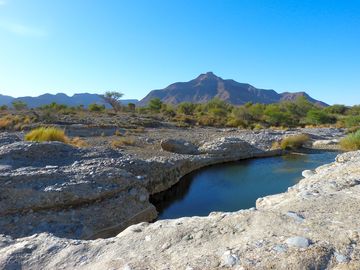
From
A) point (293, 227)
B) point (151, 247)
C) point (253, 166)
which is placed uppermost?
point (293, 227)

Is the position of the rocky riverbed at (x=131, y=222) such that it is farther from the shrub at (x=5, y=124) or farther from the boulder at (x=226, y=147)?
the shrub at (x=5, y=124)

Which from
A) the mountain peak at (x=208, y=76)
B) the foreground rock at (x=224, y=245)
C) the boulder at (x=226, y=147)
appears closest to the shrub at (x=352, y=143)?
the boulder at (x=226, y=147)

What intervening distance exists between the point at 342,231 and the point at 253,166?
46.6 feet

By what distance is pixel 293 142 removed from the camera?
78.7 ft

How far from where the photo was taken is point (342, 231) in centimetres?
473

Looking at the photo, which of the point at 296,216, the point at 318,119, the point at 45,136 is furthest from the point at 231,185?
the point at 318,119

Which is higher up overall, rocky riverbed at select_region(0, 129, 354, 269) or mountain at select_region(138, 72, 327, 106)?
mountain at select_region(138, 72, 327, 106)

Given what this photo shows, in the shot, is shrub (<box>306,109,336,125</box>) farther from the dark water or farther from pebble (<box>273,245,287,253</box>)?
pebble (<box>273,245,287,253</box>)

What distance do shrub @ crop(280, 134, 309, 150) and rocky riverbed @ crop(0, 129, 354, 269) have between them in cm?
1230

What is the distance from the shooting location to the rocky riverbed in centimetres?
437

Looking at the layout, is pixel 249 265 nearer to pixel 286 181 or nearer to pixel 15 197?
pixel 15 197

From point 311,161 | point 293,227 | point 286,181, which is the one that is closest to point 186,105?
point 311,161

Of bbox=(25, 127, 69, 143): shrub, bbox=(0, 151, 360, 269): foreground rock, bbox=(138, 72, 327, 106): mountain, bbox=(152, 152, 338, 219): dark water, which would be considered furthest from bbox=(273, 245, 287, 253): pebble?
bbox=(138, 72, 327, 106): mountain

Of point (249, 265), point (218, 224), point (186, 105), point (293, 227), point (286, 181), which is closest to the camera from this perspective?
point (249, 265)
